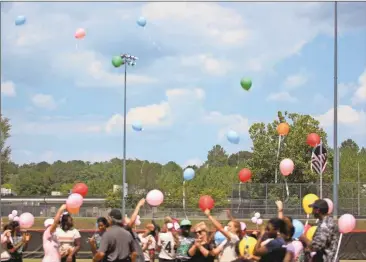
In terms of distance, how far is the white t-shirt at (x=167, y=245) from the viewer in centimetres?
1511

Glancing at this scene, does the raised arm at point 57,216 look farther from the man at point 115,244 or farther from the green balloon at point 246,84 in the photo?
the green balloon at point 246,84

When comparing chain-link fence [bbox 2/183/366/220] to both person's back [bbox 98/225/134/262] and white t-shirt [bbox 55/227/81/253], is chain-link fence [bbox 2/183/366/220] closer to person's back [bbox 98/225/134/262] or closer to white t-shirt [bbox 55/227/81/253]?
white t-shirt [bbox 55/227/81/253]

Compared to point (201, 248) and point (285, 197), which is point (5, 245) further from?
point (285, 197)

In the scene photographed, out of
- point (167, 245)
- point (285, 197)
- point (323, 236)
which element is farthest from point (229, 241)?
point (285, 197)

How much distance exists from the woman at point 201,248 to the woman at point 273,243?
3.08m

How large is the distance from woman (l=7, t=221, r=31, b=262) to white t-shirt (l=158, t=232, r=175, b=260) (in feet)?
8.93

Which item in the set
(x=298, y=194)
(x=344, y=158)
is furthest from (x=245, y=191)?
(x=344, y=158)

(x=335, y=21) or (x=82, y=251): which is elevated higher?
(x=335, y=21)

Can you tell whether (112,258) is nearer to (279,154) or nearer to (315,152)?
(315,152)

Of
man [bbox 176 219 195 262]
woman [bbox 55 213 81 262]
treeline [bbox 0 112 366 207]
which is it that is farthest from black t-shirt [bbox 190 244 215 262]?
treeline [bbox 0 112 366 207]

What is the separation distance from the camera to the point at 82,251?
2930 cm

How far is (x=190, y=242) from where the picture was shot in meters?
13.2

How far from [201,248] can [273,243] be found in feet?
11.0

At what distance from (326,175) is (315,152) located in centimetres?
3345
